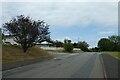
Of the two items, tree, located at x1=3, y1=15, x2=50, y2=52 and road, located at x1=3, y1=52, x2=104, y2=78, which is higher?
tree, located at x1=3, y1=15, x2=50, y2=52

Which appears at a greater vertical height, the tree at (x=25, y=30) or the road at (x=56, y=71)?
the tree at (x=25, y=30)

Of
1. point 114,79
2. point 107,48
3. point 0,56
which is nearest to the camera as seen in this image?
point 114,79

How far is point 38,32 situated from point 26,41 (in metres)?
2.42

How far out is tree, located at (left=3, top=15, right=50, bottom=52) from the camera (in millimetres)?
46688

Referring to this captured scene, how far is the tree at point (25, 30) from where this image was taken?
46.7 meters

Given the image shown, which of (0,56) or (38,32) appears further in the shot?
(38,32)

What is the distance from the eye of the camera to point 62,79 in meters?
14.8

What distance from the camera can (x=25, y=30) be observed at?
1829 inches

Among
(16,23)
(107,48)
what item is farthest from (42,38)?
(107,48)

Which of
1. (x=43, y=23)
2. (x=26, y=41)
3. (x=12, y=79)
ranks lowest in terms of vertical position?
(x=12, y=79)

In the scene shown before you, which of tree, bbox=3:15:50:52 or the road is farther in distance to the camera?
tree, bbox=3:15:50:52

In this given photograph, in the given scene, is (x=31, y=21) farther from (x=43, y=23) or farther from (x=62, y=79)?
(x=62, y=79)

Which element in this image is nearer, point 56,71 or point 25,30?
point 56,71

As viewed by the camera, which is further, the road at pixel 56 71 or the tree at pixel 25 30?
the tree at pixel 25 30
